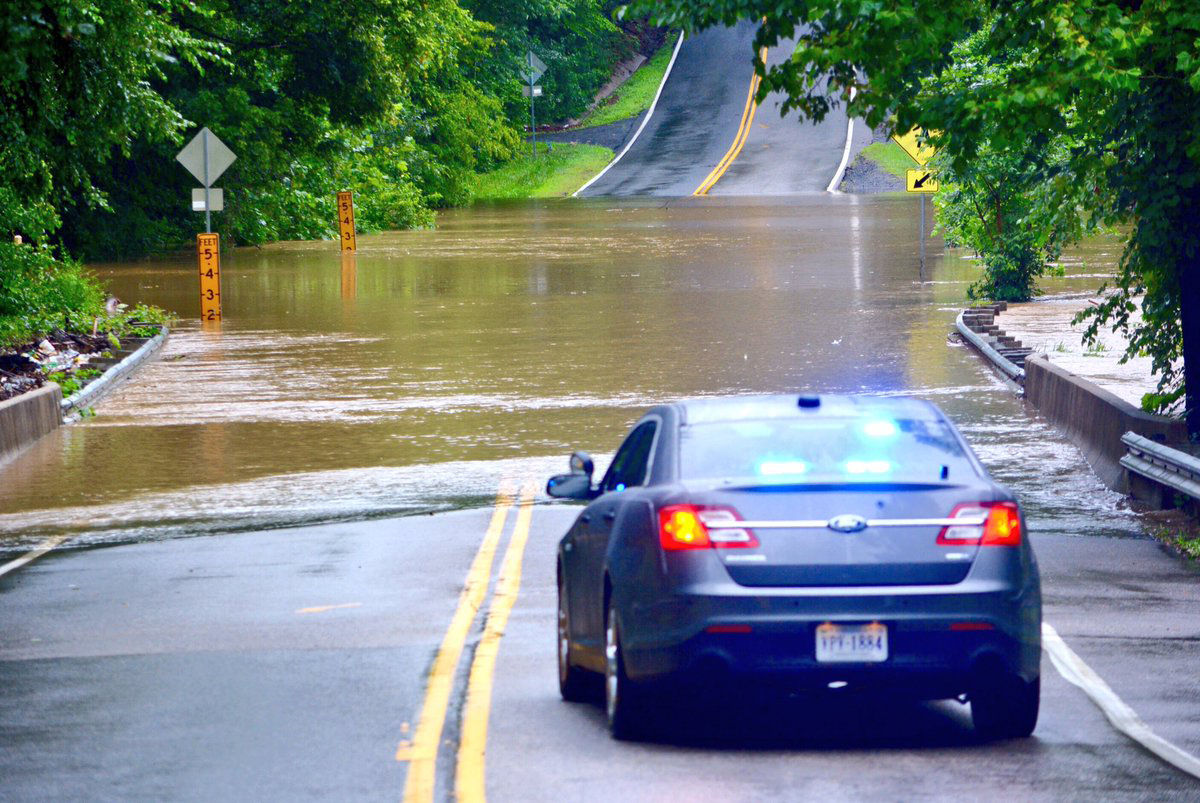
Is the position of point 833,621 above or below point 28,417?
above

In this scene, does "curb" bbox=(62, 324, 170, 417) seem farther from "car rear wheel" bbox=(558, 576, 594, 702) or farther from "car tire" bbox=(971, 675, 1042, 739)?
"car tire" bbox=(971, 675, 1042, 739)

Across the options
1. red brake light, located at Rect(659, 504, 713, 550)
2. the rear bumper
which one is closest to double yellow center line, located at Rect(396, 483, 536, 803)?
the rear bumper

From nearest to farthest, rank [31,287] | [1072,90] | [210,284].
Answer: [1072,90] < [31,287] < [210,284]

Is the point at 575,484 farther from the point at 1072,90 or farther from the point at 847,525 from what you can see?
the point at 1072,90

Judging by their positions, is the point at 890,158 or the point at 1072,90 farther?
the point at 890,158

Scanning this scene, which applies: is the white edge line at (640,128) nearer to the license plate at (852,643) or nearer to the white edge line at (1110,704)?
the white edge line at (1110,704)

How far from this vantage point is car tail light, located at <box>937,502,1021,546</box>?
735 cm

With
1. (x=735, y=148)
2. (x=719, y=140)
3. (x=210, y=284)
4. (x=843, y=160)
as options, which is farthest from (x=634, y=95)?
(x=210, y=284)

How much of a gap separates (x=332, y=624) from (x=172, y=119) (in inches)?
682

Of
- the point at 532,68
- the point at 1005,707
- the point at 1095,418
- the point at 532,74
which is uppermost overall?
the point at 532,68

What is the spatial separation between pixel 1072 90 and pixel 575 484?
6.12 meters

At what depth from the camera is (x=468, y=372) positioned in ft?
80.6

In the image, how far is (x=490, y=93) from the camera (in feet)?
281

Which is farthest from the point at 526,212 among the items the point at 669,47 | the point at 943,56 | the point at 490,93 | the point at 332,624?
the point at 332,624
